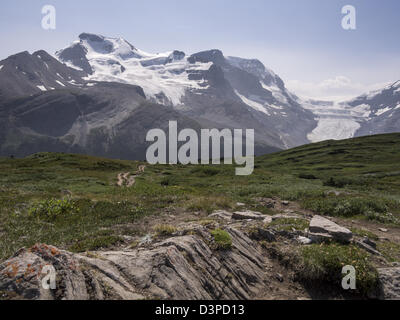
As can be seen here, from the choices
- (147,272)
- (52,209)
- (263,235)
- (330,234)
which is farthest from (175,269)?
(52,209)

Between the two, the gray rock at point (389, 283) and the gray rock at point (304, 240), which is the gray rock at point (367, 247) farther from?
the gray rock at point (304, 240)

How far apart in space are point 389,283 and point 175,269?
383 inches

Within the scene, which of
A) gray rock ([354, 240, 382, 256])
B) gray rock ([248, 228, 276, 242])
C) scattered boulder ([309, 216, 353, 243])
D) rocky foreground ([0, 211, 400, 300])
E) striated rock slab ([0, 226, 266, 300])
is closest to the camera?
striated rock slab ([0, 226, 266, 300])

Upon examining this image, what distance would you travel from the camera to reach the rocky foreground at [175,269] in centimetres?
929

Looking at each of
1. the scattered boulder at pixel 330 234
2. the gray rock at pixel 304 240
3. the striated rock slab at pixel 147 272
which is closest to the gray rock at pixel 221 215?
the gray rock at pixel 304 240

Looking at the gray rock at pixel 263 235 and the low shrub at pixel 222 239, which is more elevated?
the low shrub at pixel 222 239

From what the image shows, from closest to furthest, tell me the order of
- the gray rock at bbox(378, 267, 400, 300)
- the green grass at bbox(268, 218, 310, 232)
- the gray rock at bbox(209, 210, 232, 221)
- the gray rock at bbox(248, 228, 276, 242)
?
the gray rock at bbox(378, 267, 400, 300) < the gray rock at bbox(248, 228, 276, 242) < the green grass at bbox(268, 218, 310, 232) < the gray rock at bbox(209, 210, 232, 221)

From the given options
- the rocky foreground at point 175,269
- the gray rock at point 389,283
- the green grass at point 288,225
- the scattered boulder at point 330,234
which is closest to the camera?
the rocky foreground at point 175,269

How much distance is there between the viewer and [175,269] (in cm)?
1170

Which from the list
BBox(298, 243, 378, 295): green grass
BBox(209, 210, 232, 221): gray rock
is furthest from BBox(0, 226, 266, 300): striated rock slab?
BBox(209, 210, 232, 221): gray rock

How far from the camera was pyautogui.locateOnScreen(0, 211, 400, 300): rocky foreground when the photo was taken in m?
9.29

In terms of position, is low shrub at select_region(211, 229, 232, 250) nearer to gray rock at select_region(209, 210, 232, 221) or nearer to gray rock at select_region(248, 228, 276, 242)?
gray rock at select_region(248, 228, 276, 242)

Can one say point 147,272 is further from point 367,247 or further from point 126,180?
point 126,180
